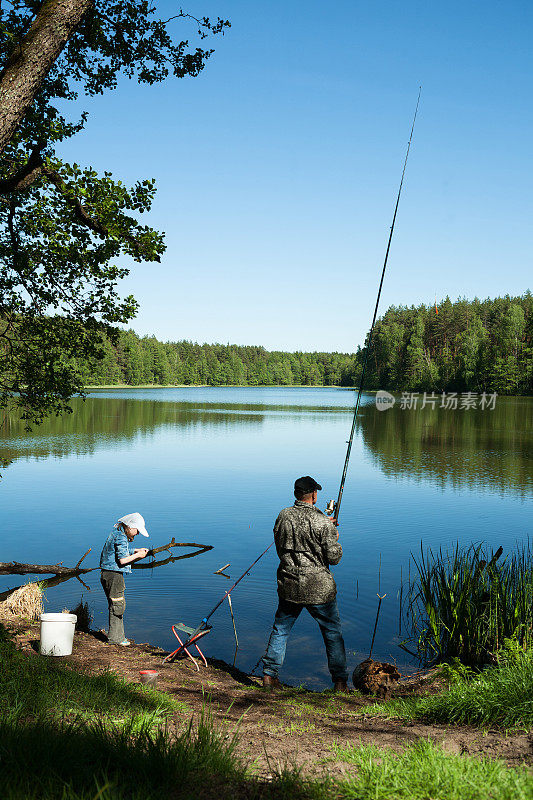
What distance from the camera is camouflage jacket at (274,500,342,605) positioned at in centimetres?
673

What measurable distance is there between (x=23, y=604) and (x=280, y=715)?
16.1ft

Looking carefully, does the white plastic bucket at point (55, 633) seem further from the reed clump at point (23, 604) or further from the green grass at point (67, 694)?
the reed clump at point (23, 604)

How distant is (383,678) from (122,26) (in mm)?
8963

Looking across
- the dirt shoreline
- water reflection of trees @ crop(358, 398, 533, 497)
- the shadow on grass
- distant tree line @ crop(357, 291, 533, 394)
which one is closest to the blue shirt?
the dirt shoreline

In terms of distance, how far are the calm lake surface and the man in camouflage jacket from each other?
4.17 feet

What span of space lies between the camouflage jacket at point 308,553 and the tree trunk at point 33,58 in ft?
15.1

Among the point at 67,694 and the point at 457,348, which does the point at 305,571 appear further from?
the point at 457,348

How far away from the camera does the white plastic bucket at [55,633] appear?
6.96m

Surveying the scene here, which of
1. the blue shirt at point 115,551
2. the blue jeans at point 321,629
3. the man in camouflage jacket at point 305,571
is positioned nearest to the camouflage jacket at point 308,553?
the man in camouflage jacket at point 305,571

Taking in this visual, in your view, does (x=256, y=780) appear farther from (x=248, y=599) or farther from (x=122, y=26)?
(x=122, y=26)

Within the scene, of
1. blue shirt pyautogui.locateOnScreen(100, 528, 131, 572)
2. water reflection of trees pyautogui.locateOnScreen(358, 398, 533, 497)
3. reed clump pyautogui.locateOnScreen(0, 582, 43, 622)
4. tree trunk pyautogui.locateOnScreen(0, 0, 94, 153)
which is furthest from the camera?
water reflection of trees pyautogui.locateOnScreen(358, 398, 533, 497)

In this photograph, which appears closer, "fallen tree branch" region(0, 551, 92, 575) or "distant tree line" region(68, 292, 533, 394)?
"fallen tree branch" region(0, 551, 92, 575)

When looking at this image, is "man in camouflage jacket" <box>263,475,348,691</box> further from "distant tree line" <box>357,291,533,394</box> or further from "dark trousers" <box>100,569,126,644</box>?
"distant tree line" <box>357,291,533,394</box>

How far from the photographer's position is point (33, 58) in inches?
230
